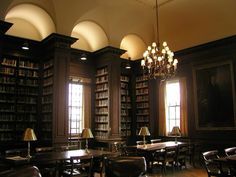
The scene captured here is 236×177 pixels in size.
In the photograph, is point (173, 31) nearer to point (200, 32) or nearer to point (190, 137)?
point (200, 32)

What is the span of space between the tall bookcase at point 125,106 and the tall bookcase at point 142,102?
34 centimetres

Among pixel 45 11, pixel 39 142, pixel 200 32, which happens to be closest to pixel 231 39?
pixel 200 32

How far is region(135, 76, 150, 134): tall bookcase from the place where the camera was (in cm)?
948

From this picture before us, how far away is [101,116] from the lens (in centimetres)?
849

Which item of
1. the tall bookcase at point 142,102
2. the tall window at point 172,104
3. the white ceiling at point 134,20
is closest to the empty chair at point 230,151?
the tall window at point 172,104

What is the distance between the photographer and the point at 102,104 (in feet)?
27.9

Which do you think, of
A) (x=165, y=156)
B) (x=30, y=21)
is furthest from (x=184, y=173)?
(x=30, y=21)

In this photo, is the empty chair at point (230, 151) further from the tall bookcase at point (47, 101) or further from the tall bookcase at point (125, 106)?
the tall bookcase at point (125, 106)

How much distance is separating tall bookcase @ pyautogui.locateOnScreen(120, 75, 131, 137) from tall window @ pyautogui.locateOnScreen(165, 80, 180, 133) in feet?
5.07

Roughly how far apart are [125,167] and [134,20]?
22.5ft

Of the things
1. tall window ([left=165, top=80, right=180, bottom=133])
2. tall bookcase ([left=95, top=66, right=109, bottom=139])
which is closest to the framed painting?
tall window ([left=165, top=80, right=180, bottom=133])

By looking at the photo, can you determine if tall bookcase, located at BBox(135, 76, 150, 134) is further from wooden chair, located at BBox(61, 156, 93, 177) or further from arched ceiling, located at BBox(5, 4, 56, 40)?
wooden chair, located at BBox(61, 156, 93, 177)

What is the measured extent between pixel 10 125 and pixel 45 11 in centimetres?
335

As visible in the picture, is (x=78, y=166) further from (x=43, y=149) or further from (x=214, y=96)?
(x=214, y=96)
